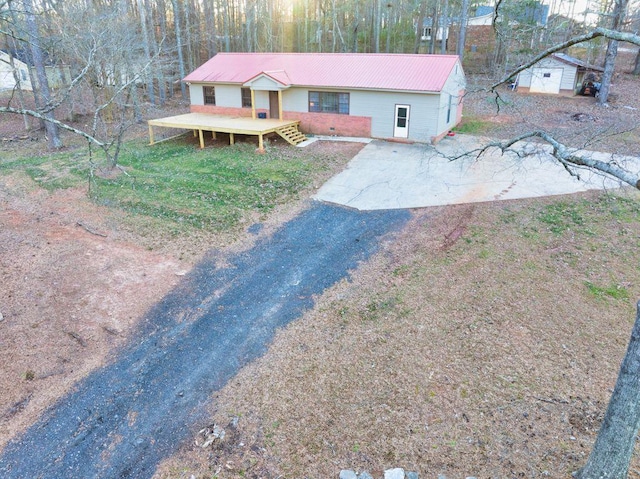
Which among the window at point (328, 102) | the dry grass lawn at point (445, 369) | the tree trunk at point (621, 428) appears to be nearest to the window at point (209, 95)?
the window at point (328, 102)

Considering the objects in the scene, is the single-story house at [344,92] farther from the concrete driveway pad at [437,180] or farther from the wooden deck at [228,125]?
the concrete driveway pad at [437,180]

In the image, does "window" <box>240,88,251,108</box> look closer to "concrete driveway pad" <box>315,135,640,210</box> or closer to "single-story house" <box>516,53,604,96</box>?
"concrete driveway pad" <box>315,135,640,210</box>

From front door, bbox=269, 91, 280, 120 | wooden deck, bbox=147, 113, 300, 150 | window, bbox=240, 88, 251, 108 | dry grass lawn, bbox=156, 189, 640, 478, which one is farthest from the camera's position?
window, bbox=240, 88, 251, 108

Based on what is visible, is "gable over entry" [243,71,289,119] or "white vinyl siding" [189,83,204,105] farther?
"white vinyl siding" [189,83,204,105]

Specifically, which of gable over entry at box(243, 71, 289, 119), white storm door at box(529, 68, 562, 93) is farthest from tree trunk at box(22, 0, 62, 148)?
white storm door at box(529, 68, 562, 93)

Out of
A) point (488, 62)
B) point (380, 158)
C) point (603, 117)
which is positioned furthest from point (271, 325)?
point (488, 62)

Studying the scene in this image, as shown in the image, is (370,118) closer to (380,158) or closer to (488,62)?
(380,158)
